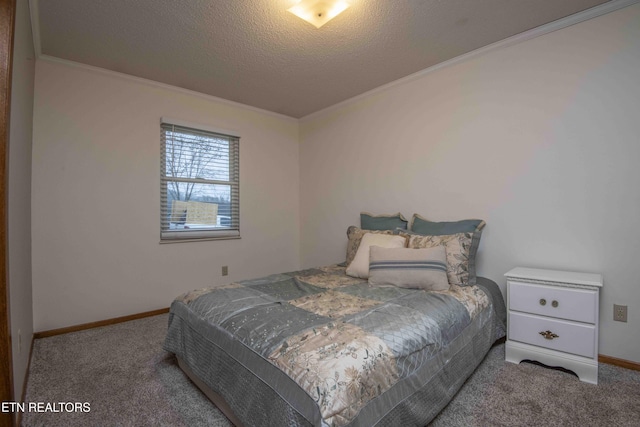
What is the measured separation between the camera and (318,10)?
77.4 inches

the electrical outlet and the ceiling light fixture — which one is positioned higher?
the ceiling light fixture

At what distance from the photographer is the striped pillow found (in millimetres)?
2090

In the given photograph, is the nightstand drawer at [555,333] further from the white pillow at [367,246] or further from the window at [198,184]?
the window at [198,184]

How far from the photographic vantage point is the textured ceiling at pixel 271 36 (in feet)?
6.62

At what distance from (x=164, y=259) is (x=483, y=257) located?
10.5ft

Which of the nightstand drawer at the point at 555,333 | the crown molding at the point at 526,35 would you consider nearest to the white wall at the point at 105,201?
the crown molding at the point at 526,35

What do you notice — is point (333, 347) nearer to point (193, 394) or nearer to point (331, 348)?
point (331, 348)

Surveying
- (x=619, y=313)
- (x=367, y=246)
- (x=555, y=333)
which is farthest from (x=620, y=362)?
(x=367, y=246)

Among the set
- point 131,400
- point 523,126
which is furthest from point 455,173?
point 131,400

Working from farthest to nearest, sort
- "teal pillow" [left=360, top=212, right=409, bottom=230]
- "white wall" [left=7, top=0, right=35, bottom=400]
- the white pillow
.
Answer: "teal pillow" [left=360, top=212, right=409, bottom=230]
the white pillow
"white wall" [left=7, top=0, right=35, bottom=400]

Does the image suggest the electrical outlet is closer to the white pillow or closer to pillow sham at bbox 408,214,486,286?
pillow sham at bbox 408,214,486,286

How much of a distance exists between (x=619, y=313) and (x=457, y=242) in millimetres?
1107

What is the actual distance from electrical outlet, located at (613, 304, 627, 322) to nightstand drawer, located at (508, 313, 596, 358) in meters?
0.41

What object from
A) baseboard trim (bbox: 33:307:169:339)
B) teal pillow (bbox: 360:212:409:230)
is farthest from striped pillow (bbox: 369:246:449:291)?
baseboard trim (bbox: 33:307:169:339)
